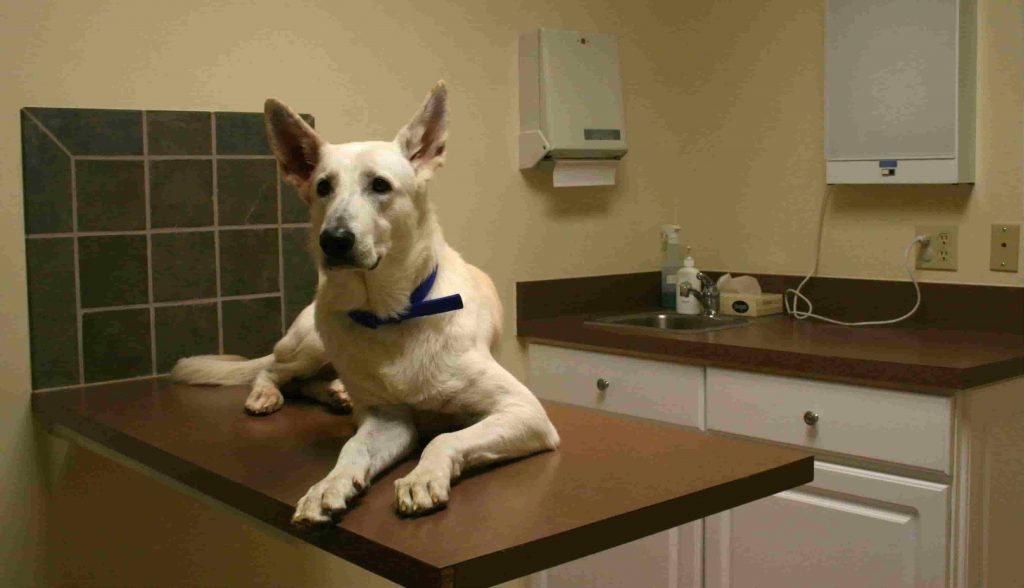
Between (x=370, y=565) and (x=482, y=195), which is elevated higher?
(x=482, y=195)

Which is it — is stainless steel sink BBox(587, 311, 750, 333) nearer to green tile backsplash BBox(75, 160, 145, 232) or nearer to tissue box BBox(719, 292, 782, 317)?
tissue box BBox(719, 292, 782, 317)

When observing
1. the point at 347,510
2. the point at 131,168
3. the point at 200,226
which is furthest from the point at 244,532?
the point at 347,510

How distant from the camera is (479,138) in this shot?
9.25 feet

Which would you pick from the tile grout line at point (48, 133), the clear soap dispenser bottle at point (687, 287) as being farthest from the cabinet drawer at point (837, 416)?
the tile grout line at point (48, 133)

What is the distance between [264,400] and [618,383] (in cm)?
108

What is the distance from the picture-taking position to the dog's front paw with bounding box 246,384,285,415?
1.91 metres

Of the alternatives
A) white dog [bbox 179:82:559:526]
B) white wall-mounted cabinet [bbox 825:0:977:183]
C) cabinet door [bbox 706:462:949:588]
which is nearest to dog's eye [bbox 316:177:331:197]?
white dog [bbox 179:82:559:526]

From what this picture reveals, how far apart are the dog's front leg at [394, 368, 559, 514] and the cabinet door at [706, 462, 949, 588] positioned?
94 cm

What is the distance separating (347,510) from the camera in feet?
4.23

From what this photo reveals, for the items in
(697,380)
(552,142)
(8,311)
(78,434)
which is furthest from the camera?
(552,142)

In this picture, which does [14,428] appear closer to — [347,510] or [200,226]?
[200,226]

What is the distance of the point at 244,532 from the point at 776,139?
181 centimetres

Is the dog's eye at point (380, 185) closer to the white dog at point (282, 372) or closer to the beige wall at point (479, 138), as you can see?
the white dog at point (282, 372)

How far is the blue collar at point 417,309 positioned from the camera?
1587mm
